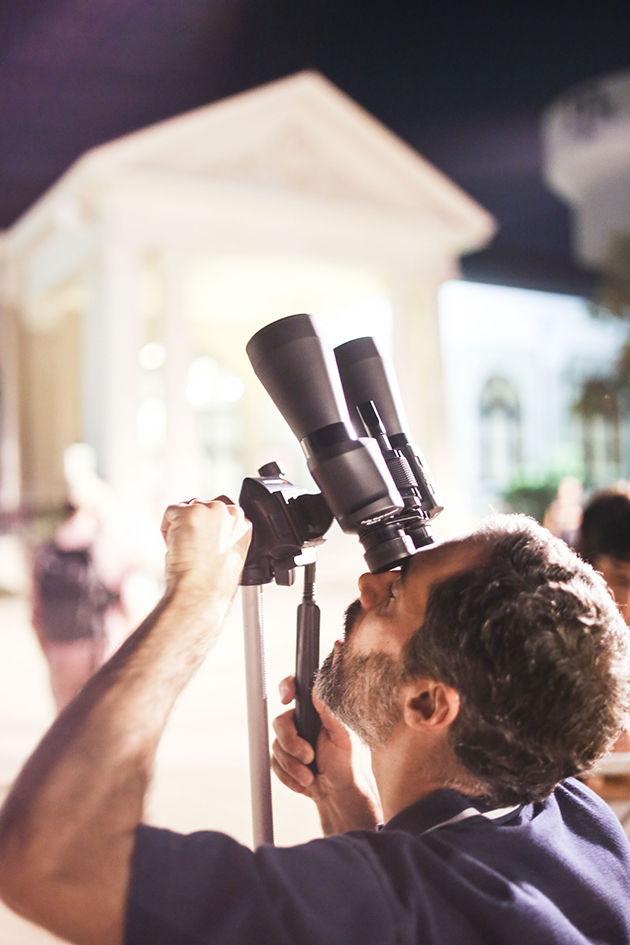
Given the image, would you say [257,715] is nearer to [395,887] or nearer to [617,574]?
[395,887]

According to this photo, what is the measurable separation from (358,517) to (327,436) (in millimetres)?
90

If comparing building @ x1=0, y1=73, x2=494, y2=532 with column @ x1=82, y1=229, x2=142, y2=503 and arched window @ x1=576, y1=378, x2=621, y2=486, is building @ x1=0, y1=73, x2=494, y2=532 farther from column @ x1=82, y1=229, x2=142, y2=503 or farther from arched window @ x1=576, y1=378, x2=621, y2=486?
arched window @ x1=576, y1=378, x2=621, y2=486

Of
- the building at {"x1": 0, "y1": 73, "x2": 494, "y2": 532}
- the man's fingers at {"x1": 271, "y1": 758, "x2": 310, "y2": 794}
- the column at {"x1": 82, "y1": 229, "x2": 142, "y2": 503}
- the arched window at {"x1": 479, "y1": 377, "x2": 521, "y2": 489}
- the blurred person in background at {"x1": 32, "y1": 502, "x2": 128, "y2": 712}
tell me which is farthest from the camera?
the arched window at {"x1": 479, "y1": 377, "x2": 521, "y2": 489}

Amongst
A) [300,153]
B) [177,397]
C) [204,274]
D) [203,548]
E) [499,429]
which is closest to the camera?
[203,548]

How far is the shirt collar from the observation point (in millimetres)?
1008

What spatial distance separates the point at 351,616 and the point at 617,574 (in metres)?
1.29

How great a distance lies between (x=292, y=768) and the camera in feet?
4.21

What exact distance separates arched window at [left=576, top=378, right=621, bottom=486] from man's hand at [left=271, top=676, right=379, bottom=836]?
49.9 ft

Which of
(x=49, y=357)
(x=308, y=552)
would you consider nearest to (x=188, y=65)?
(x=49, y=357)

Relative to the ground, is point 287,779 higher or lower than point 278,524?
lower

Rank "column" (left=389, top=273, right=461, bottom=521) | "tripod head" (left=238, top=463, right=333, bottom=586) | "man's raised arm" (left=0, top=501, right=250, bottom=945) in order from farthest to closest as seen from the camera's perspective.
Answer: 1. "column" (left=389, top=273, right=461, bottom=521)
2. "tripod head" (left=238, top=463, right=333, bottom=586)
3. "man's raised arm" (left=0, top=501, right=250, bottom=945)

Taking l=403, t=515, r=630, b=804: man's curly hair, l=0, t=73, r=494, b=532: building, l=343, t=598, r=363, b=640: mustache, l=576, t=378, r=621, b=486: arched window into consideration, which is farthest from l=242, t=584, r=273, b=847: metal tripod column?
l=576, t=378, r=621, b=486: arched window

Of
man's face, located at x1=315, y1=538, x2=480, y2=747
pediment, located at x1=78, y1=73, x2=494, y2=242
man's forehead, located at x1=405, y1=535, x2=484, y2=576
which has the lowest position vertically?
man's face, located at x1=315, y1=538, x2=480, y2=747

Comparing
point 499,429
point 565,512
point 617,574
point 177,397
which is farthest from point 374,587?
point 499,429
